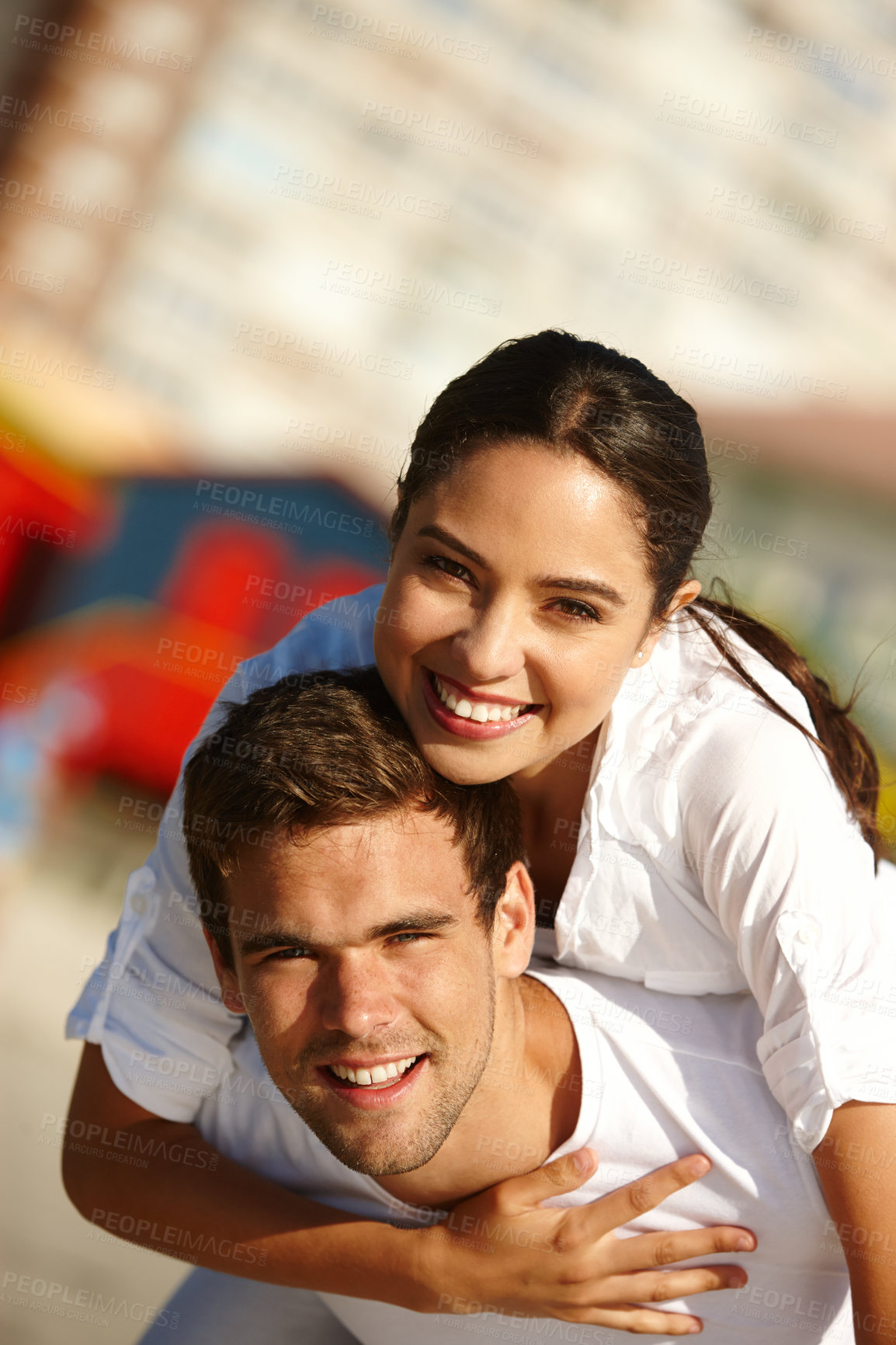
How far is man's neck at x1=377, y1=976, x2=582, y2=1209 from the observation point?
131 cm

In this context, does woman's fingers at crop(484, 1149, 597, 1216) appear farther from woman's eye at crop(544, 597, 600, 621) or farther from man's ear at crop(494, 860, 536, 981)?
woman's eye at crop(544, 597, 600, 621)

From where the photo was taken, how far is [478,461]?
1.12 metres

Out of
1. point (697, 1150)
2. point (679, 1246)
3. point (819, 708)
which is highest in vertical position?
point (819, 708)

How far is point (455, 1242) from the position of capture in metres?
1.32

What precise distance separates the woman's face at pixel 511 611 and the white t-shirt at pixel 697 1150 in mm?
430

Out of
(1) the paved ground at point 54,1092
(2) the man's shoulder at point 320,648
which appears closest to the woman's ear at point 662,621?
(2) the man's shoulder at point 320,648

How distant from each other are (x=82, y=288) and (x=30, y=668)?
A: 1.37 m

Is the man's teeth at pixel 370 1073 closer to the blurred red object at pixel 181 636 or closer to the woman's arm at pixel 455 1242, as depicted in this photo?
the woman's arm at pixel 455 1242

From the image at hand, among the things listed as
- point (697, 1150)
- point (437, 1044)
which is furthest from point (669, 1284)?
point (437, 1044)

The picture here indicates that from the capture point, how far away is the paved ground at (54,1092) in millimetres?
2369

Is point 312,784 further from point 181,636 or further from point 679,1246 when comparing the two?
point 181,636

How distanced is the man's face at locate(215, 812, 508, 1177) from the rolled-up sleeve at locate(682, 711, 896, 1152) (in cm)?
34

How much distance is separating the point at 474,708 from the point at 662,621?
0.94 ft

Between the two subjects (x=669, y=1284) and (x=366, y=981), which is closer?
(x=366, y=981)
